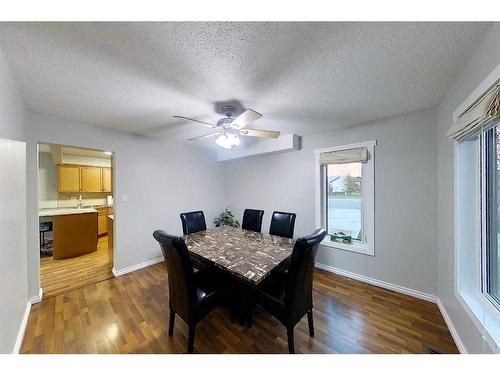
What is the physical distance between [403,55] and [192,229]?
2803 millimetres

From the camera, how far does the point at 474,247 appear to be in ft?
4.82

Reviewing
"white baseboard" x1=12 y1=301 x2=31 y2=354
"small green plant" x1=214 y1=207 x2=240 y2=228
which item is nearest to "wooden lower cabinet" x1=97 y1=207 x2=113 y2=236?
"small green plant" x1=214 y1=207 x2=240 y2=228

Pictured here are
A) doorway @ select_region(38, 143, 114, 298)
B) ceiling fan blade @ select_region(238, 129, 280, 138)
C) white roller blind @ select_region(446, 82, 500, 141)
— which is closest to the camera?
white roller blind @ select_region(446, 82, 500, 141)

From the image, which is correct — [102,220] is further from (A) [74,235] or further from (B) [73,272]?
(B) [73,272]

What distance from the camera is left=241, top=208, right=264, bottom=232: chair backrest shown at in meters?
2.87

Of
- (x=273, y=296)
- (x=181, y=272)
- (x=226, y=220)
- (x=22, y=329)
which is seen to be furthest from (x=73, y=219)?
(x=273, y=296)

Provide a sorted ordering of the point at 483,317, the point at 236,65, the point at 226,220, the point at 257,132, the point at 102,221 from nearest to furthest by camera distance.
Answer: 1. the point at 483,317
2. the point at 236,65
3. the point at 257,132
4. the point at 226,220
5. the point at 102,221

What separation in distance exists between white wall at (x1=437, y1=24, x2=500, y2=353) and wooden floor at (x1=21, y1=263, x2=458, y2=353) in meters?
0.24

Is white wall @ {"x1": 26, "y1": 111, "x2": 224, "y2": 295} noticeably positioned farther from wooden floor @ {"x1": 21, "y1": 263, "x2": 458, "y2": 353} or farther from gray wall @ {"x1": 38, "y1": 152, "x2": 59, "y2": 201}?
gray wall @ {"x1": 38, "y1": 152, "x2": 59, "y2": 201}

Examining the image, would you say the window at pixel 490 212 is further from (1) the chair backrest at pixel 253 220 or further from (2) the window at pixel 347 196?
(1) the chair backrest at pixel 253 220

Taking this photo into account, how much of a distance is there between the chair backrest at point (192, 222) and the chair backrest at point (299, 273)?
1.75m

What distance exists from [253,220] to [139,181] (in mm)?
1949

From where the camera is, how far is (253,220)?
293cm

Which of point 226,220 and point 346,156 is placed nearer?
point 346,156
